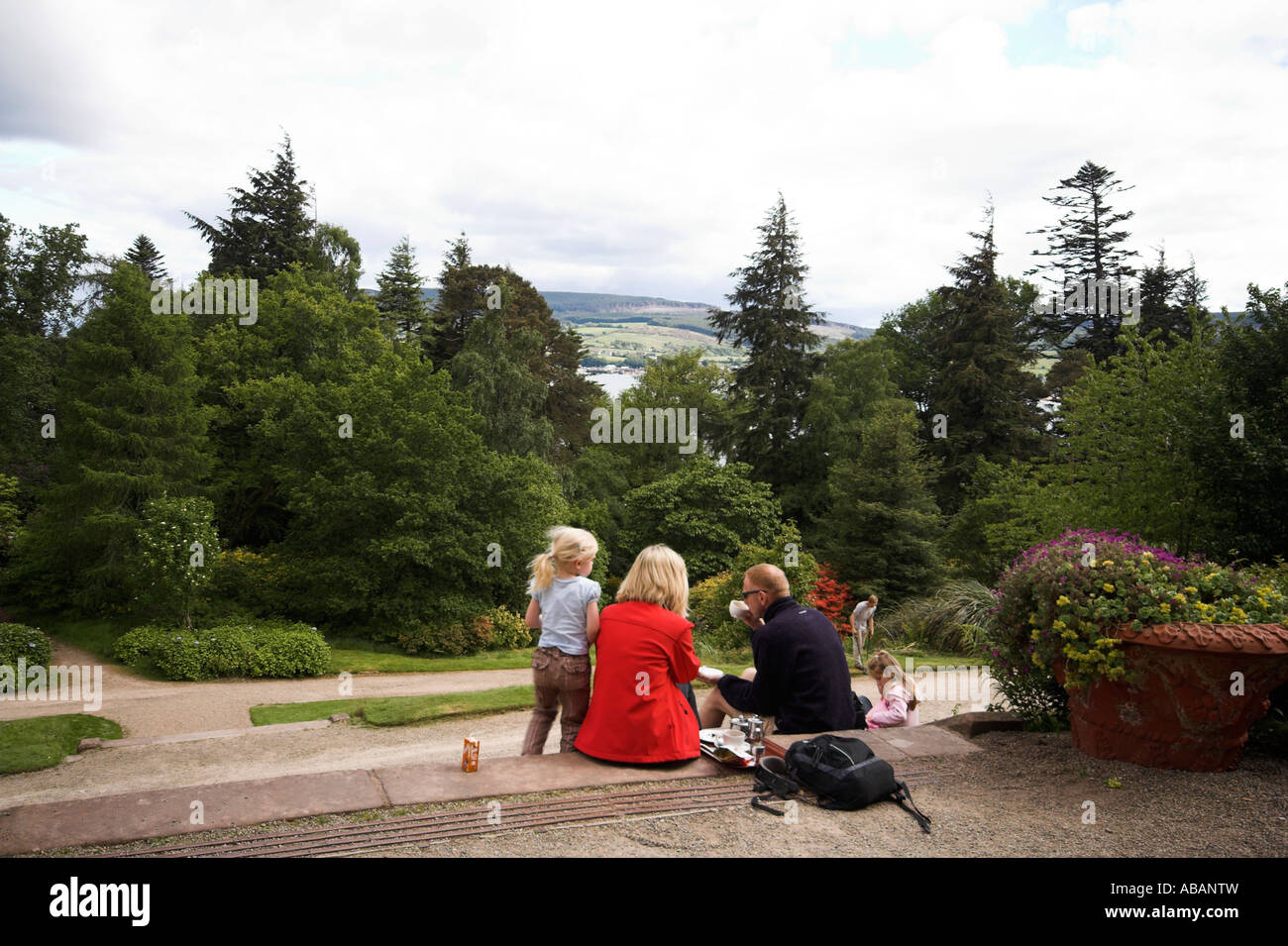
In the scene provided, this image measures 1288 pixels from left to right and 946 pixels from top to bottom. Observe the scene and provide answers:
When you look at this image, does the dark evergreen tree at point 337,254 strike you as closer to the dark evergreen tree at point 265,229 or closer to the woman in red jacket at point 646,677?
the dark evergreen tree at point 265,229

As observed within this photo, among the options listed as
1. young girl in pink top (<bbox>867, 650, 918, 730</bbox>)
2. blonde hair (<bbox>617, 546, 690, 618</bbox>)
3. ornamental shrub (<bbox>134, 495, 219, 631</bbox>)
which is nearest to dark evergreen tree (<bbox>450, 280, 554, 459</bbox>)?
ornamental shrub (<bbox>134, 495, 219, 631</bbox>)

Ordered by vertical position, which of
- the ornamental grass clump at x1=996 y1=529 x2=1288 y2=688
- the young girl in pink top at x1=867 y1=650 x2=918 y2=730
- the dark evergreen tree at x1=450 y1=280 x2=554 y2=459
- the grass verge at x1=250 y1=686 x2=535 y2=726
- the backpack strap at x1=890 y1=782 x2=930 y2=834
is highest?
the dark evergreen tree at x1=450 y1=280 x2=554 y2=459

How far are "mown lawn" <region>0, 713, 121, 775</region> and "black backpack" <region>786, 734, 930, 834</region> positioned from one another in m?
9.04

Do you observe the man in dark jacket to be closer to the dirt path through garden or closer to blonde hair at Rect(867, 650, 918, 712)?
blonde hair at Rect(867, 650, 918, 712)

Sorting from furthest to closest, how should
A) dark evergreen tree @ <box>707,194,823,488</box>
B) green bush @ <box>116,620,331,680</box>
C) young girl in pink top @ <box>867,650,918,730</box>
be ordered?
dark evergreen tree @ <box>707,194,823,488</box> → green bush @ <box>116,620,331,680</box> → young girl in pink top @ <box>867,650,918,730</box>

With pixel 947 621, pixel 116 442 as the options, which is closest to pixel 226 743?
pixel 116 442

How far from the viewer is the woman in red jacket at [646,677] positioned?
218 inches

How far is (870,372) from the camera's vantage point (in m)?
42.5

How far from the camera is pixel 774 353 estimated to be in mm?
42625

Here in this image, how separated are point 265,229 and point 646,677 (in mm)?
40199

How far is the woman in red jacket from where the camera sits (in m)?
5.55

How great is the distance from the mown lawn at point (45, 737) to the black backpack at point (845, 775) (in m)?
9.04
